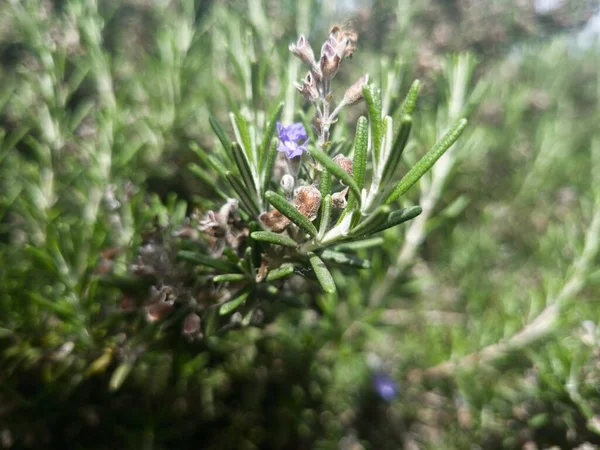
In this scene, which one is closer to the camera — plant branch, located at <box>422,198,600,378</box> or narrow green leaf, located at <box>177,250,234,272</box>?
narrow green leaf, located at <box>177,250,234,272</box>

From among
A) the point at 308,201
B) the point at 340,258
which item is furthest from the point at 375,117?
the point at 340,258

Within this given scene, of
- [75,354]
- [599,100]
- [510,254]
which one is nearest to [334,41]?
[75,354]

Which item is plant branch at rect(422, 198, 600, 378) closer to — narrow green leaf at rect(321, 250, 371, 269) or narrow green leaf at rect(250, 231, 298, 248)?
narrow green leaf at rect(321, 250, 371, 269)

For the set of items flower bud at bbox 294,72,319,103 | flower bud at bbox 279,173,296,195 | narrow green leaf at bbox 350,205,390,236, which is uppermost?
flower bud at bbox 294,72,319,103

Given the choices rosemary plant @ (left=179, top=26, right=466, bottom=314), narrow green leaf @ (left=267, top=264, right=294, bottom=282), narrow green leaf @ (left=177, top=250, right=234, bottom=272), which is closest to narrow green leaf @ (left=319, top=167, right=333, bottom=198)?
rosemary plant @ (left=179, top=26, right=466, bottom=314)

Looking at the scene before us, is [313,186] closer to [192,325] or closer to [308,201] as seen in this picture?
[308,201]

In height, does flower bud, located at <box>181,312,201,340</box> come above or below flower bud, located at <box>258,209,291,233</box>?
below

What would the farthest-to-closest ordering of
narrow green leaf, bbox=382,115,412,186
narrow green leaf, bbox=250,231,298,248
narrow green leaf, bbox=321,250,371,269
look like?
narrow green leaf, bbox=321,250,371,269 → narrow green leaf, bbox=250,231,298,248 → narrow green leaf, bbox=382,115,412,186

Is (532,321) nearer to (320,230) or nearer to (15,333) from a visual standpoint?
(320,230)

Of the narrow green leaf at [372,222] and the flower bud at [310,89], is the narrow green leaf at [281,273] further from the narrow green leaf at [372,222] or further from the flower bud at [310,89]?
the flower bud at [310,89]
